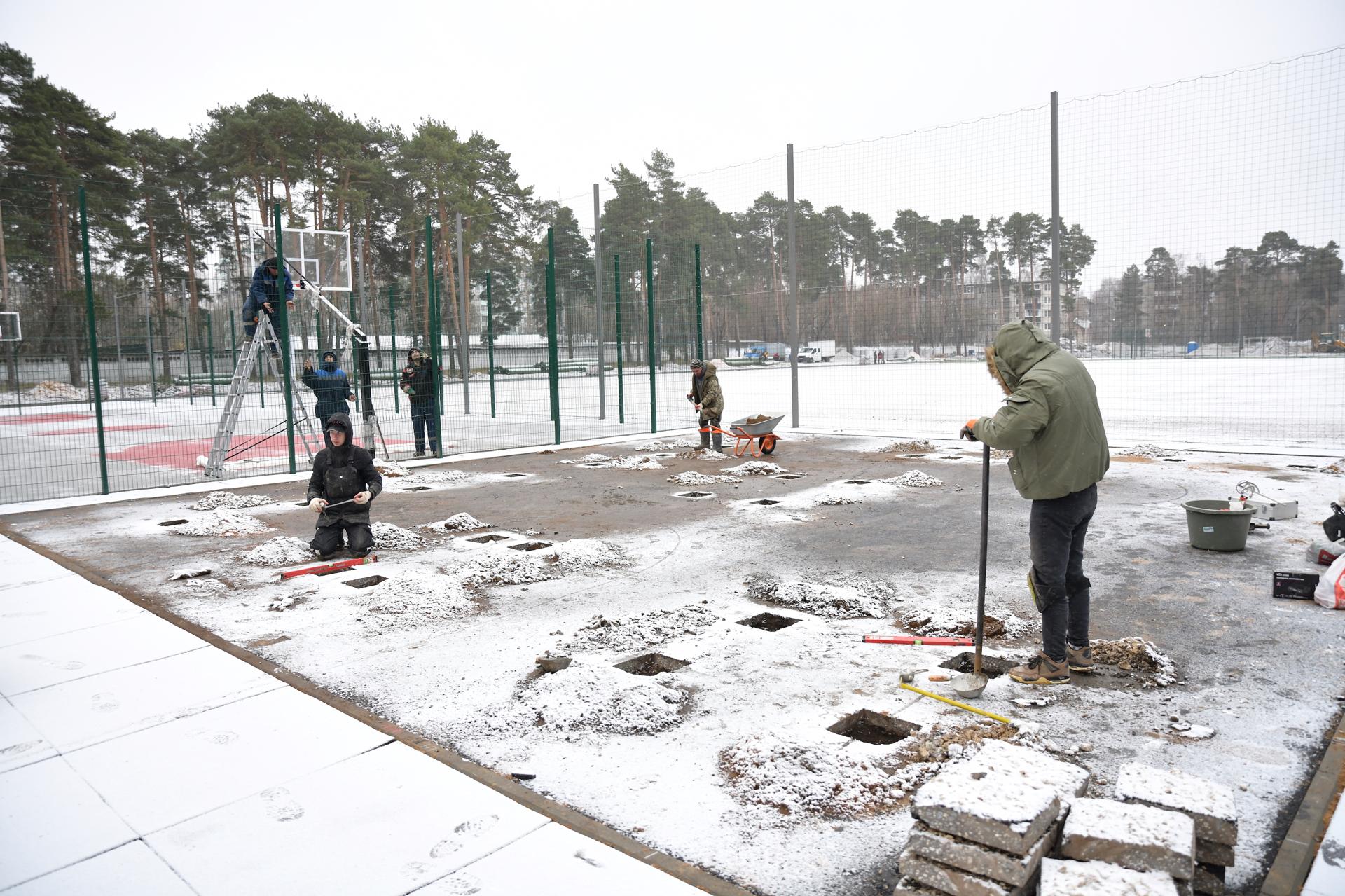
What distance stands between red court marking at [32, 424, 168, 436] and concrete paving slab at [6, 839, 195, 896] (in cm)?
1720

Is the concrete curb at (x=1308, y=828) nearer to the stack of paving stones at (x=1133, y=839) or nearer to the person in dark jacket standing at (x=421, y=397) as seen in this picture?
the stack of paving stones at (x=1133, y=839)

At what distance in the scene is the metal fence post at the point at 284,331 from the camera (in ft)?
33.0

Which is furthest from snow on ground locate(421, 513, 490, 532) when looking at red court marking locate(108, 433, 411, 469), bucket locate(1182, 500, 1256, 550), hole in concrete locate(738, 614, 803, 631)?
bucket locate(1182, 500, 1256, 550)

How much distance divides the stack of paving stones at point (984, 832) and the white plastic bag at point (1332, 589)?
132 inches

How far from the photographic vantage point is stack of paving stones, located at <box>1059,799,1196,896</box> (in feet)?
7.18

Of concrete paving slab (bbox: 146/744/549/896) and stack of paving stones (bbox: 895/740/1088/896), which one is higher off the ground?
stack of paving stones (bbox: 895/740/1088/896)

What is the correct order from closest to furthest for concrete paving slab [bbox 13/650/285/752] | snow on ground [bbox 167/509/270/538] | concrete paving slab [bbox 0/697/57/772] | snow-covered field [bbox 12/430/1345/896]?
1. snow-covered field [bbox 12/430/1345/896]
2. concrete paving slab [bbox 0/697/57/772]
3. concrete paving slab [bbox 13/650/285/752]
4. snow on ground [bbox 167/509/270/538]

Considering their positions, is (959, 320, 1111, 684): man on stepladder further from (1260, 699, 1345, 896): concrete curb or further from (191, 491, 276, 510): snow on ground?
(191, 491, 276, 510): snow on ground

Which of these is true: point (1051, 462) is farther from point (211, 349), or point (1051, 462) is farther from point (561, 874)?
Answer: point (211, 349)

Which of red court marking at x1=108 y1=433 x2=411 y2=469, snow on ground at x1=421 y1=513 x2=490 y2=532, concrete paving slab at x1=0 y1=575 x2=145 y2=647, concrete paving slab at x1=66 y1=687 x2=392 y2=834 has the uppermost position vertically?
red court marking at x1=108 y1=433 x2=411 y2=469

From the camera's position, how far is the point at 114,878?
2.59 metres

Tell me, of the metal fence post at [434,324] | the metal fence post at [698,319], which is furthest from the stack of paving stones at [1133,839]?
A: the metal fence post at [698,319]

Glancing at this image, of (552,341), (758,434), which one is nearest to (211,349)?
(552,341)

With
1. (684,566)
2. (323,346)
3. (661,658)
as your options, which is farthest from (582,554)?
(323,346)
